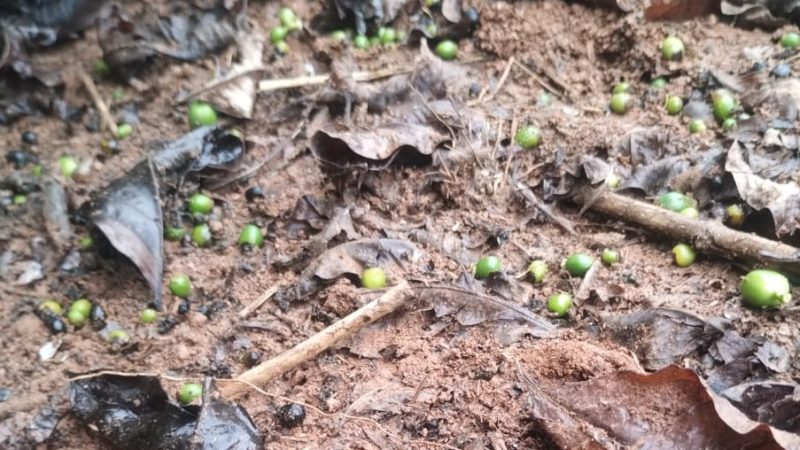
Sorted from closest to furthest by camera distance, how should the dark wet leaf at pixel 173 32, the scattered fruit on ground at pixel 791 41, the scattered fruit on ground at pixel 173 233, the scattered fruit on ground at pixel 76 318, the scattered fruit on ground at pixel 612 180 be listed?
the scattered fruit on ground at pixel 76 318
the scattered fruit on ground at pixel 612 180
the scattered fruit on ground at pixel 173 233
the scattered fruit on ground at pixel 791 41
the dark wet leaf at pixel 173 32

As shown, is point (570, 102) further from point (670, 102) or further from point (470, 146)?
point (470, 146)

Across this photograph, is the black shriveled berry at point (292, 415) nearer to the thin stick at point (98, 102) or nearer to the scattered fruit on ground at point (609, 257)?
the scattered fruit on ground at point (609, 257)

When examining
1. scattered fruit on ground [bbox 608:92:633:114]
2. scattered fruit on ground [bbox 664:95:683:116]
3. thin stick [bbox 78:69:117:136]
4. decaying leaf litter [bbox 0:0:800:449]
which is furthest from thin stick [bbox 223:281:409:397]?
thin stick [bbox 78:69:117:136]

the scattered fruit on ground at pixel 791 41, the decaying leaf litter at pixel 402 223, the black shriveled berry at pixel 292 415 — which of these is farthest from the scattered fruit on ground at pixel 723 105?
the black shriveled berry at pixel 292 415

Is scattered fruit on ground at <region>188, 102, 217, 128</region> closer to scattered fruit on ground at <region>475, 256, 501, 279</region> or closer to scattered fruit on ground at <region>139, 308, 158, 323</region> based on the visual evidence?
scattered fruit on ground at <region>139, 308, 158, 323</region>

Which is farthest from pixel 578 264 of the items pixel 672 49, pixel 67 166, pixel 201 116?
pixel 67 166
